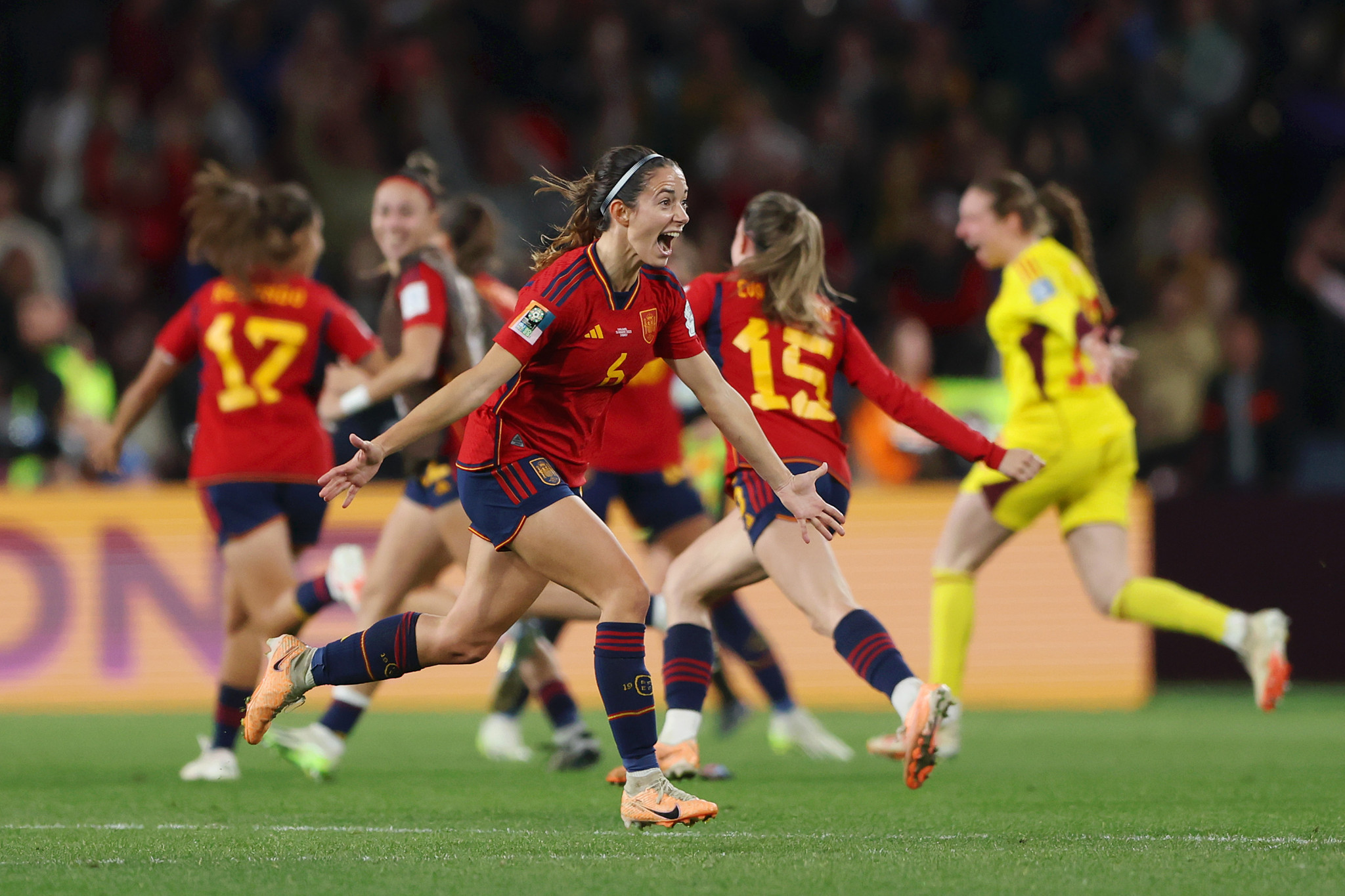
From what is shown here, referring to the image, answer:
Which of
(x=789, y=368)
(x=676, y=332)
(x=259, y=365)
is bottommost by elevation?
(x=676, y=332)

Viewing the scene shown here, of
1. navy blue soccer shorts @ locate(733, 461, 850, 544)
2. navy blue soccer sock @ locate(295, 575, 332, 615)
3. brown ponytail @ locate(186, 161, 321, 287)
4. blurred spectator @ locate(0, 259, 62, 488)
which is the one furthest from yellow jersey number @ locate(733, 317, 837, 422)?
blurred spectator @ locate(0, 259, 62, 488)

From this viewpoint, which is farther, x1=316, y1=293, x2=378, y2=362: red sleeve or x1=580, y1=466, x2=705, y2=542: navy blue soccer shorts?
x1=580, y1=466, x2=705, y2=542: navy blue soccer shorts

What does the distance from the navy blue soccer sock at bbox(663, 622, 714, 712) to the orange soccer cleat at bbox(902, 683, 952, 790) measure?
4.04ft

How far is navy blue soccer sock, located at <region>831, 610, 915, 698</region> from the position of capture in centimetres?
549

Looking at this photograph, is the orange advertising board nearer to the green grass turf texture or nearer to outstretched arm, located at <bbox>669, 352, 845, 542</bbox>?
the green grass turf texture

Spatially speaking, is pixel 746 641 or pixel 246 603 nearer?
pixel 246 603

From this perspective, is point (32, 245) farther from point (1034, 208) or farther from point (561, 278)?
point (561, 278)

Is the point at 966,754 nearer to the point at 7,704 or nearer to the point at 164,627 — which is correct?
the point at 164,627

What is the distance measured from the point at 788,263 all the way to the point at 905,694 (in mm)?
1691

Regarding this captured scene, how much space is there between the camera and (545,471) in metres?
4.91

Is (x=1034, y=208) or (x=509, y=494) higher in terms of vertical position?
(x=1034, y=208)

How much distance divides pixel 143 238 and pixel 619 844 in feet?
30.4

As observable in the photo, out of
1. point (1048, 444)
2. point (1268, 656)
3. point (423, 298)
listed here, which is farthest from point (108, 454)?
point (1268, 656)

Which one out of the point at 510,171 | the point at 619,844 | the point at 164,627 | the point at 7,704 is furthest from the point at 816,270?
the point at 510,171
